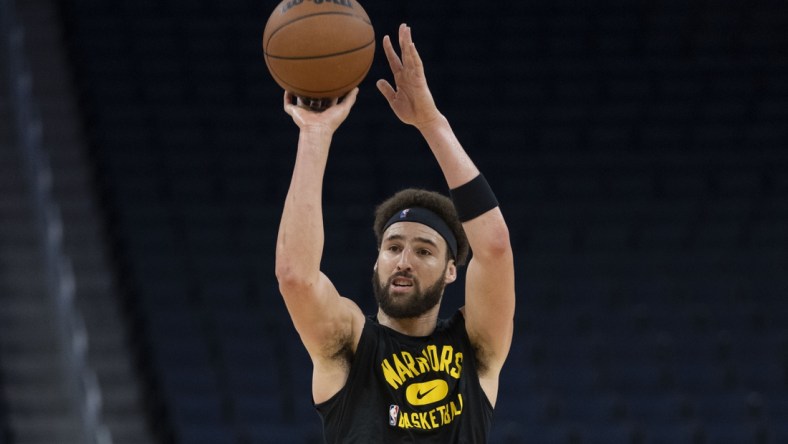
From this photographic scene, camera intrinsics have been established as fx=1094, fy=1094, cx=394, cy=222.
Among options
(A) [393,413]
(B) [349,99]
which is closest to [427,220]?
(B) [349,99]

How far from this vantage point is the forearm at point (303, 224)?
8.32 feet

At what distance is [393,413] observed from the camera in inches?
109

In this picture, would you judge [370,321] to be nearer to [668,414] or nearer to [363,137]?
[668,414]

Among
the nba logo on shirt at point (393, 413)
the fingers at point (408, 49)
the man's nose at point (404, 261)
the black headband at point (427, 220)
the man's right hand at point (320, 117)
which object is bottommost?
the nba logo on shirt at point (393, 413)

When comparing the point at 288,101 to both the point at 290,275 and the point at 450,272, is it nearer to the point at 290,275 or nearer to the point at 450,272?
the point at 290,275

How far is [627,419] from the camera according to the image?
7.12m

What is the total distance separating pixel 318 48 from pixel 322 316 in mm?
684

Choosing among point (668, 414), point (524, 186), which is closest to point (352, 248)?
point (524, 186)

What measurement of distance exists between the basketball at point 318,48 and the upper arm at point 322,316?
0.49m

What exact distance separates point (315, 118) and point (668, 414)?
5.14 m

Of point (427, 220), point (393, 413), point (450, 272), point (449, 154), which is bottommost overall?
point (393, 413)

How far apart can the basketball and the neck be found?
63 cm

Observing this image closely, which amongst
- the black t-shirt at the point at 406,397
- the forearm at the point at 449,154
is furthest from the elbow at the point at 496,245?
the black t-shirt at the point at 406,397

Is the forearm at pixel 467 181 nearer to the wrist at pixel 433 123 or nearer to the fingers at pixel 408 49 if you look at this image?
the wrist at pixel 433 123
